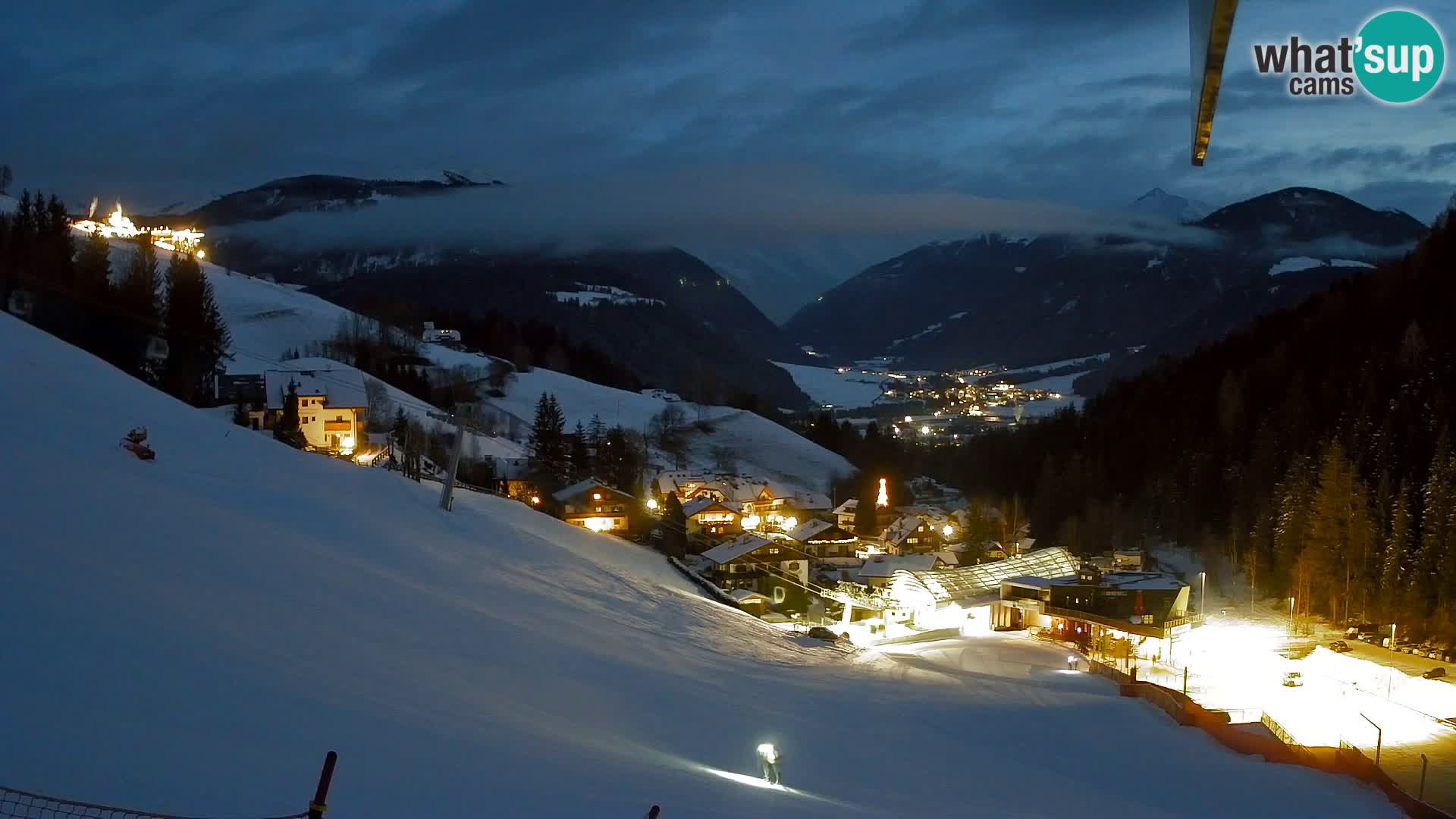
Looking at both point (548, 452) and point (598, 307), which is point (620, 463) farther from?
point (598, 307)

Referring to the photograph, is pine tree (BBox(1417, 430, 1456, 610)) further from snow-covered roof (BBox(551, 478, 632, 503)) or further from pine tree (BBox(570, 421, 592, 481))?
pine tree (BBox(570, 421, 592, 481))

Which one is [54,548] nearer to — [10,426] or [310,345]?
[10,426]

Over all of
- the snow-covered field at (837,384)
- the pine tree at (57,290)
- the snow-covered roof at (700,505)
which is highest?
the snow-covered field at (837,384)

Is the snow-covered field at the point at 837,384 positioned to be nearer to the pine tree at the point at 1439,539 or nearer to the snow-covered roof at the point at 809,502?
the snow-covered roof at the point at 809,502

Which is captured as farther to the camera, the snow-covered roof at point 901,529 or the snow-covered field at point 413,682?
the snow-covered roof at point 901,529

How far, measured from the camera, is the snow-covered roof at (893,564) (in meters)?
34.2

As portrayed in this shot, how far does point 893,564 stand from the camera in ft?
117

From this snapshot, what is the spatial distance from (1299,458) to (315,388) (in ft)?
130

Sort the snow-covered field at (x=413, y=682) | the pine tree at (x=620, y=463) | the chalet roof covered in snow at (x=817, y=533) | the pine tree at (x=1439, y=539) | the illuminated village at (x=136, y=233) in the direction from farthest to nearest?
the illuminated village at (x=136, y=233), the pine tree at (x=620, y=463), the chalet roof covered in snow at (x=817, y=533), the pine tree at (x=1439, y=539), the snow-covered field at (x=413, y=682)

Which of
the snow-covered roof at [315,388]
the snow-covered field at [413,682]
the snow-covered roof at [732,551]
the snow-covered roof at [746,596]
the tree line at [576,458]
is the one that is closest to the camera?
the snow-covered field at [413,682]

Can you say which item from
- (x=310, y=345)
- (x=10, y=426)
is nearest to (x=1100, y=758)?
(x=10, y=426)

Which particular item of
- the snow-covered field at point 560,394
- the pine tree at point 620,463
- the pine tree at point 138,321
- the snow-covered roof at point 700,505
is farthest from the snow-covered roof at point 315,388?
the snow-covered field at point 560,394

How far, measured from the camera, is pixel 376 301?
97750 mm

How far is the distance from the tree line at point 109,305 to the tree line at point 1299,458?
121 ft
